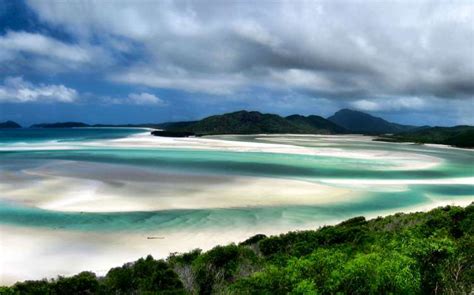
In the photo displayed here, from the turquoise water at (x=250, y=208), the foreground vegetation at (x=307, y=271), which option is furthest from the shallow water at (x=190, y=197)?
the foreground vegetation at (x=307, y=271)

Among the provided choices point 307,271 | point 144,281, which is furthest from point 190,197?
point 307,271

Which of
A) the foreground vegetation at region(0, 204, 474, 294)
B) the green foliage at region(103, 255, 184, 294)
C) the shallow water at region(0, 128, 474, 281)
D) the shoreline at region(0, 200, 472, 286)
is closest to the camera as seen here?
the foreground vegetation at region(0, 204, 474, 294)

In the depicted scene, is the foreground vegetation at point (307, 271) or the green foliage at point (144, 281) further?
the green foliage at point (144, 281)

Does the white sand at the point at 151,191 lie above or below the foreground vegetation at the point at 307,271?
below

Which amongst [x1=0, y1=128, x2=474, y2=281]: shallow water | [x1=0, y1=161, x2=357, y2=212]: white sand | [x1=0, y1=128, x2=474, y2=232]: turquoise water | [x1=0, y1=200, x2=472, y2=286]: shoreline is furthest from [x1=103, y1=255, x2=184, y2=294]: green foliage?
[x1=0, y1=161, x2=357, y2=212]: white sand

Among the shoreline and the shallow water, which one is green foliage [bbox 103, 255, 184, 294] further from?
the shallow water

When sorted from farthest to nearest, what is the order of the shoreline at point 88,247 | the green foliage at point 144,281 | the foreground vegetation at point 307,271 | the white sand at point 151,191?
the white sand at point 151,191 → the shoreline at point 88,247 → the green foliage at point 144,281 → the foreground vegetation at point 307,271

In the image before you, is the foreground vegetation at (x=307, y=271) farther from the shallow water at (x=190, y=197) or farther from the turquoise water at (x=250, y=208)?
the turquoise water at (x=250, y=208)

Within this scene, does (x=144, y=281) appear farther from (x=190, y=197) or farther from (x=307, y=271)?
(x=190, y=197)

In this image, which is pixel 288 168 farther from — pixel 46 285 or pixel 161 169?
pixel 46 285
